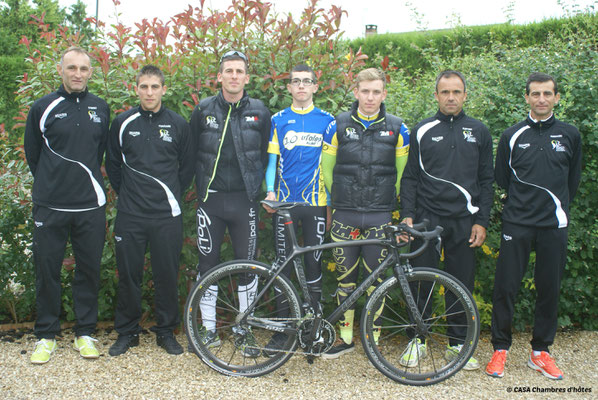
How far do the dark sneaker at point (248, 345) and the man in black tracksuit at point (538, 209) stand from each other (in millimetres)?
1744

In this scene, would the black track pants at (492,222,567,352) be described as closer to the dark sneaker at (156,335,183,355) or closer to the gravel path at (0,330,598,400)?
the gravel path at (0,330,598,400)

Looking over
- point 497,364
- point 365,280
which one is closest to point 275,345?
point 365,280

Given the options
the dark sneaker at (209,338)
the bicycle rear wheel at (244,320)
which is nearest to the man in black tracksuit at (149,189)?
the dark sneaker at (209,338)

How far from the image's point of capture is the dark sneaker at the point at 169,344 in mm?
4066

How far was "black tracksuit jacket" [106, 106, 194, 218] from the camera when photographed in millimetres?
3861

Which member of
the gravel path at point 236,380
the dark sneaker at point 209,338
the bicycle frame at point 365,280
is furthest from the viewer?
the dark sneaker at point 209,338

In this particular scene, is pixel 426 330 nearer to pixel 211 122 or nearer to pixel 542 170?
pixel 542 170

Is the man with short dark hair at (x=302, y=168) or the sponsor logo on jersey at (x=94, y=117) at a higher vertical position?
the sponsor logo on jersey at (x=94, y=117)

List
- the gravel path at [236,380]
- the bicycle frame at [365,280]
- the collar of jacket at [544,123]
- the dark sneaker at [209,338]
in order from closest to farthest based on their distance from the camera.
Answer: the gravel path at [236,380]
the bicycle frame at [365,280]
the collar of jacket at [544,123]
the dark sneaker at [209,338]

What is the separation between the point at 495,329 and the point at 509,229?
78 centimetres

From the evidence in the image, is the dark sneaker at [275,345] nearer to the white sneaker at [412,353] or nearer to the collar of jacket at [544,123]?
the white sneaker at [412,353]

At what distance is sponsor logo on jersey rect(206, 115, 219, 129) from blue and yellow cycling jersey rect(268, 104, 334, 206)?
0.45 m

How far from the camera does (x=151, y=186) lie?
387 centimetres

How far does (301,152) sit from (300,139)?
0.33 feet
